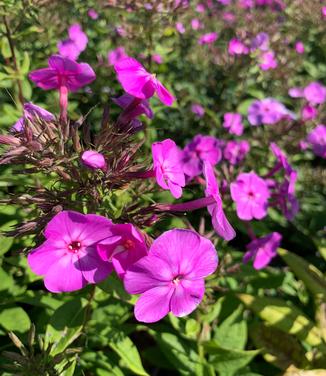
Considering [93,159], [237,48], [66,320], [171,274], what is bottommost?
[66,320]

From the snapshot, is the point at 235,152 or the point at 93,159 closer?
the point at 93,159

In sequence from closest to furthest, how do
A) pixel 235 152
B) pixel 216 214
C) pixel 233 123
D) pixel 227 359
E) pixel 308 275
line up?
pixel 216 214 < pixel 227 359 < pixel 308 275 < pixel 235 152 < pixel 233 123

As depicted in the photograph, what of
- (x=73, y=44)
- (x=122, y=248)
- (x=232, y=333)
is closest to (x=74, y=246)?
(x=122, y=248)

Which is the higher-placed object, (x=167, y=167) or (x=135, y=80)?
(x=135, y=80)

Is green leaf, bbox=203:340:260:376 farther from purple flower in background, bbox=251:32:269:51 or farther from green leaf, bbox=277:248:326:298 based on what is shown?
purple flower in background, bbox=251:32:269:51

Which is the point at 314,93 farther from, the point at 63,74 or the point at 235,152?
the point at 63,74

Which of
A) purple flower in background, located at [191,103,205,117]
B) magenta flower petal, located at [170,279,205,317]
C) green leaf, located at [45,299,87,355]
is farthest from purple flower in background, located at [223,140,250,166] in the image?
magenta flower petal, located at [170,279,205,317]

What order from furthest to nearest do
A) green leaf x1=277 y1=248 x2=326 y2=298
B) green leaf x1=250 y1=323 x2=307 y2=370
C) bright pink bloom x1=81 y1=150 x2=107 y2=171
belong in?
green leaf x1=277 y1=248 x2=326 y2=298 < green leaf x1=250 y1=323 x2=307 y2=370 < bright pink bloom x1=81 y1=150 x2=107 y2=171
